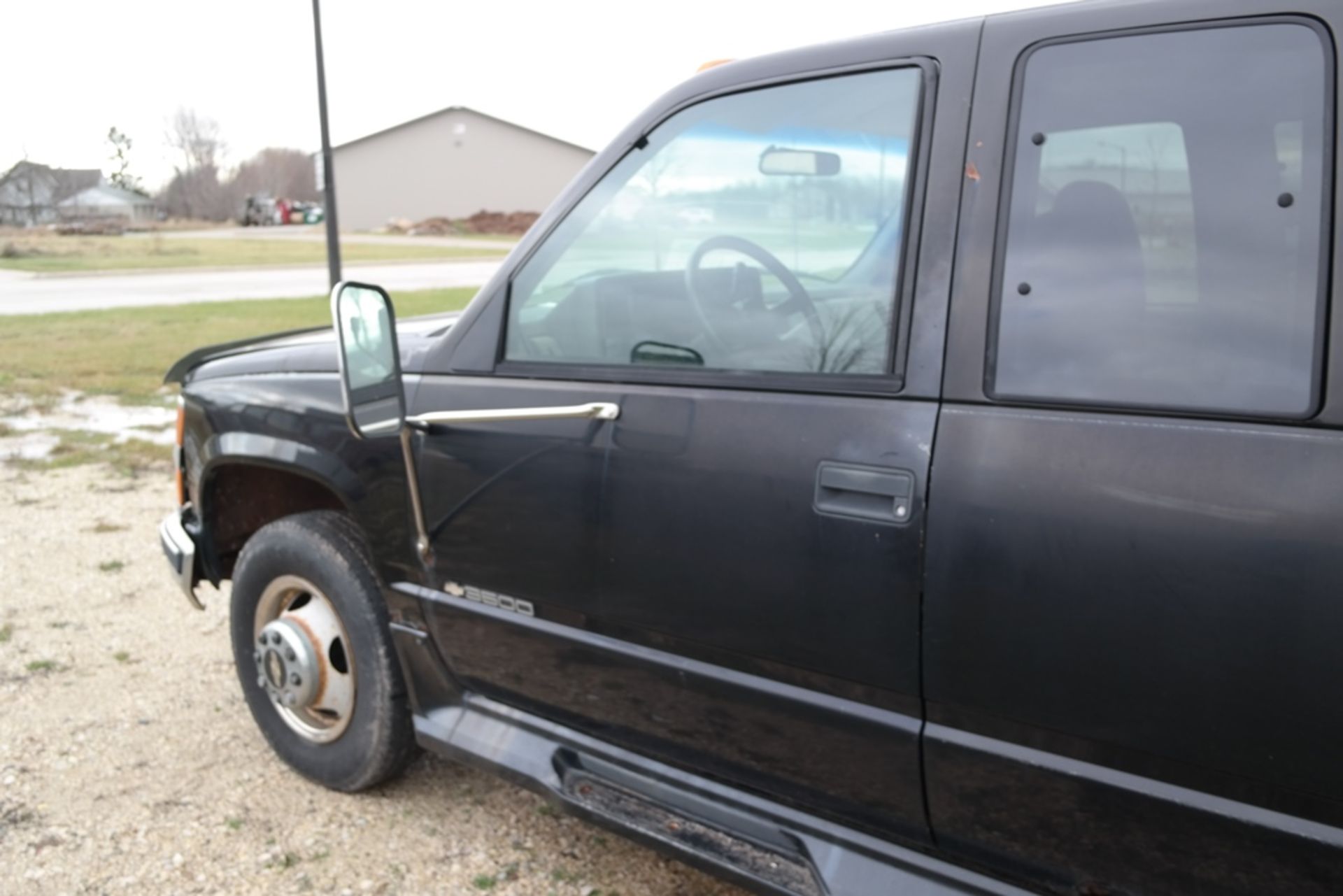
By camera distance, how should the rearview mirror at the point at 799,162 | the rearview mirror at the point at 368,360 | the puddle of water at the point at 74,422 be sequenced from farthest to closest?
1. the puddle of water at the point at 74,422
2. the rearview mirror at the point at 368,360
3. the rearview mirror at the point at 799,162

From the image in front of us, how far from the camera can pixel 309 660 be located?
3188mm

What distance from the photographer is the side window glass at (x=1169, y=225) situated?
1.68 m

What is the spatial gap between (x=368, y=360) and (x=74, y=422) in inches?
281

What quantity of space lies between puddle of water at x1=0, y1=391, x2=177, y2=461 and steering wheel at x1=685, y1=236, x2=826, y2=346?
6.39 meters

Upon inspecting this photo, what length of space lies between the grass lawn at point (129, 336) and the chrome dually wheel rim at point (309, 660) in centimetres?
692

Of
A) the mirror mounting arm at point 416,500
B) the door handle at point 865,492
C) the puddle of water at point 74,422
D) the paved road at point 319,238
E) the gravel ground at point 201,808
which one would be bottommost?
the paved road at point 319,238

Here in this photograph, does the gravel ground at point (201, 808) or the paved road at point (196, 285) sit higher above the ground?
the gravel ground at point (201, 808)

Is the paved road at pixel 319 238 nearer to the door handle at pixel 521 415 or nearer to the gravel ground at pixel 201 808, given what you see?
the gravel ground at pixel 201 808

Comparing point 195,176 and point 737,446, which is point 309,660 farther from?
point 195,176

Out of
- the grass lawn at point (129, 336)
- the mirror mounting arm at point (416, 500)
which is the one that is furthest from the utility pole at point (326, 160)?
the mirror mounting arm at point (416, 500)

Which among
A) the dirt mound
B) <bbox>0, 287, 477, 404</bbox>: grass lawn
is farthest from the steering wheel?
the dirt mound

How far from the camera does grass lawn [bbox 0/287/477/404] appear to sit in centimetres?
1009

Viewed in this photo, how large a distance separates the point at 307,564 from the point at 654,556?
1.36 meters

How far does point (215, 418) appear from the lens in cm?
336
